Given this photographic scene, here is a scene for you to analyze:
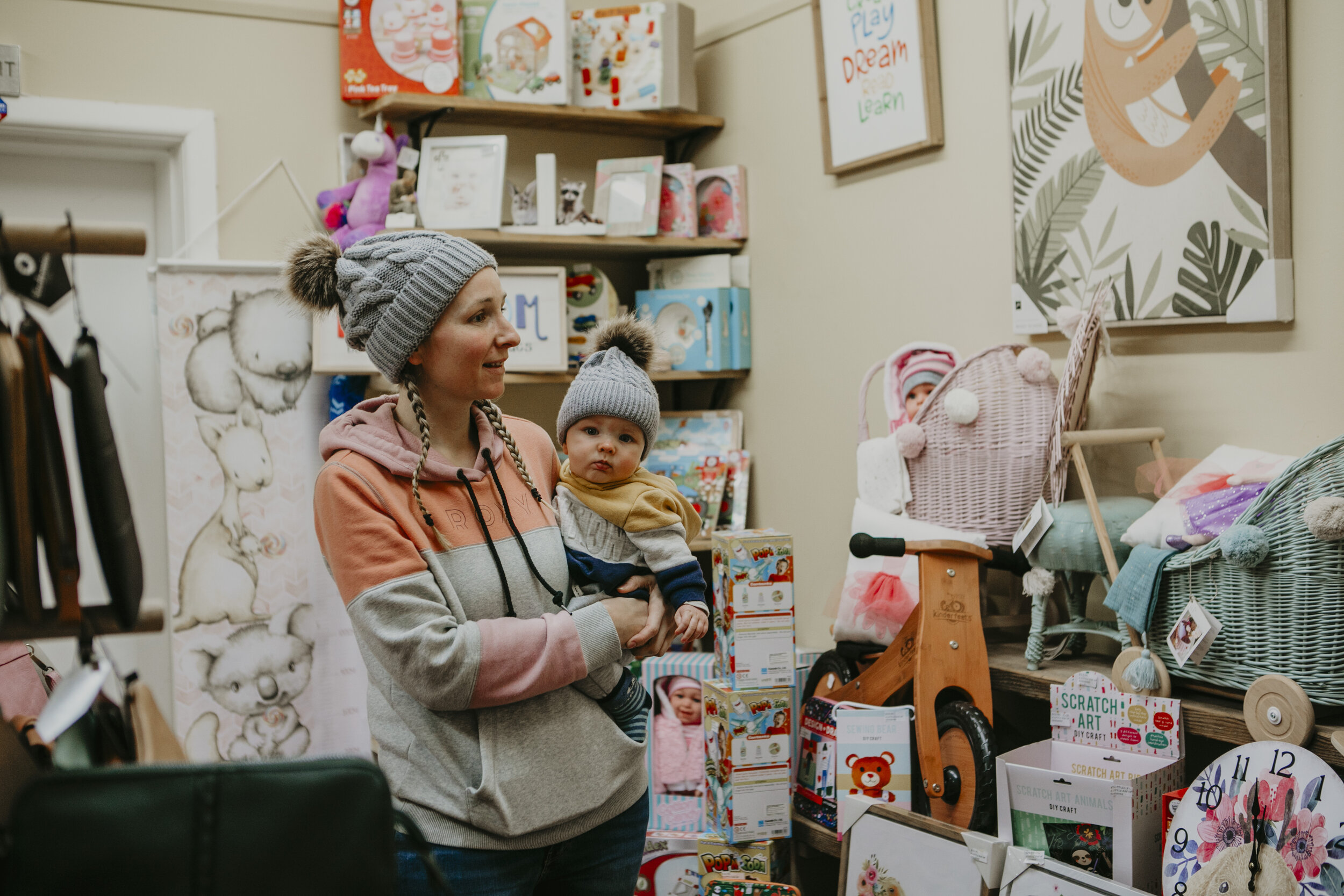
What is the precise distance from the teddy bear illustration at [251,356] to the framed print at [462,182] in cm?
44

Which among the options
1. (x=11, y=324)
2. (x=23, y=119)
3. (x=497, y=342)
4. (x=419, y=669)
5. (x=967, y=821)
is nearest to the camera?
(x=11, y=324)

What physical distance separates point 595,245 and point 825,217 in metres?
0.61

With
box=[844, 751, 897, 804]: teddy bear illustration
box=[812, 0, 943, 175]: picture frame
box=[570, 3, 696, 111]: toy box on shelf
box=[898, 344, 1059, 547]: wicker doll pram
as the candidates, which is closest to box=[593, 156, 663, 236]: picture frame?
box=[570, 3, 696, 111]: toy box on shelf

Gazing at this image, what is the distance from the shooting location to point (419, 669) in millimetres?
1092

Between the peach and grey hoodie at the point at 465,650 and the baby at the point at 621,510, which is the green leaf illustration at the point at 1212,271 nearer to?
the baby at the point at 621,510

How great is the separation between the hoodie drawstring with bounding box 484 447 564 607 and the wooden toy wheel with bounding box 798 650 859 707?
100cm

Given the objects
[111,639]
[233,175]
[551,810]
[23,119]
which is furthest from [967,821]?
[23,119]

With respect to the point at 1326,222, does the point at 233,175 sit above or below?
above

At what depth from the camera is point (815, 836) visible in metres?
2.01

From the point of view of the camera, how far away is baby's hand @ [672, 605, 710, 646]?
1308 mm

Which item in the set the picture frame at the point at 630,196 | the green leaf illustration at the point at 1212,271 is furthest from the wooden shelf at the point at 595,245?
the green leaf illustration at the point at 1212,271

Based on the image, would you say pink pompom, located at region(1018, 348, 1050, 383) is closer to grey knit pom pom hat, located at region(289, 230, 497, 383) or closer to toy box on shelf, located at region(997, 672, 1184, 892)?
toy box on shelf, located at region(997, 672, 1184, 892)

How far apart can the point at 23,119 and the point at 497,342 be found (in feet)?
5.89

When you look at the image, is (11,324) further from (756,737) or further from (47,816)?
(756,737)
